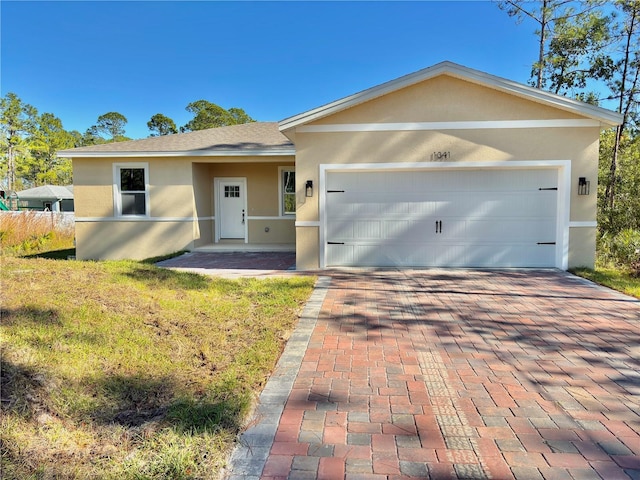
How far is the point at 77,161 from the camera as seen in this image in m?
11.6

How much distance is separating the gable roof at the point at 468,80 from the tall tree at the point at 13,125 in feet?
88.4

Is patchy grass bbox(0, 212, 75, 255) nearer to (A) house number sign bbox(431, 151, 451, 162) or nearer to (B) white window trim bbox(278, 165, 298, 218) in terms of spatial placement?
(B) white window trim bbox(278, 165, 298, 218)

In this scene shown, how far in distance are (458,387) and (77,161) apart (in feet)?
40.4

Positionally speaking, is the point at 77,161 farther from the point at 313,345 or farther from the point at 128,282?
the point at 313,345

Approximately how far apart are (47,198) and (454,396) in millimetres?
35875

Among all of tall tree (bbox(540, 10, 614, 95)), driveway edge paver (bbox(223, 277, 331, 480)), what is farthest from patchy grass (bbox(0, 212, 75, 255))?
tall tree (bbox(540, 10, 614, 95))

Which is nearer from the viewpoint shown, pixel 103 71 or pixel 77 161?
pixel 77 161

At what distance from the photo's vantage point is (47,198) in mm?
30641

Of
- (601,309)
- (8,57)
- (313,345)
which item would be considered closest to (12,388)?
(313,345)

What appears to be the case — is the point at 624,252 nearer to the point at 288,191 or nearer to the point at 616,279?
the point at 616,279

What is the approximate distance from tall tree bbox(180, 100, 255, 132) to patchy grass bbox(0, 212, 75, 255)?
28135 mm

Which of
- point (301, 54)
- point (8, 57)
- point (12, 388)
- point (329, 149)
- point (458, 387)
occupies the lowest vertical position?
point (458, 387)

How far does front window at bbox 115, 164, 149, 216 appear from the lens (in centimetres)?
1166

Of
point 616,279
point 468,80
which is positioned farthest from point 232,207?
point 616,279
